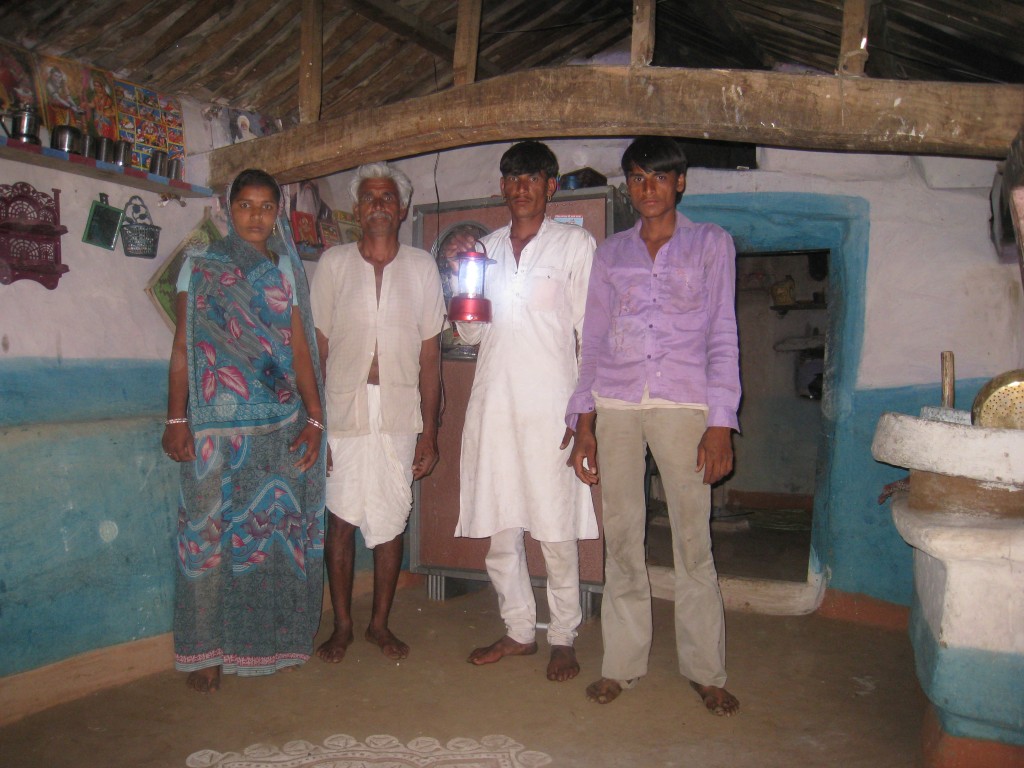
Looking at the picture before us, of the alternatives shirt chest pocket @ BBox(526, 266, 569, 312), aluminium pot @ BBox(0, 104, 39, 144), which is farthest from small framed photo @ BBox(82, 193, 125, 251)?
shirt chest pocket @ BBox(526, 266, 569, 312)

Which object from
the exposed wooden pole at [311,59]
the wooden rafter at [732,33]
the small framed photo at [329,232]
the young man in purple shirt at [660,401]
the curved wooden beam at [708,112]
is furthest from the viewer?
the small framed photo at [329,232]

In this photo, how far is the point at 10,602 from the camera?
2518 mm

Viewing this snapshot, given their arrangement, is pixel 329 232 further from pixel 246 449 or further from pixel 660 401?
pixel 660 401

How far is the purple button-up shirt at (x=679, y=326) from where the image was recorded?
8.11 ft

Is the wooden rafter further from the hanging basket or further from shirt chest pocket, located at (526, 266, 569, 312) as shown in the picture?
the hanging basket

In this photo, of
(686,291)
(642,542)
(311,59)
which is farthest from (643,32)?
(642,542)

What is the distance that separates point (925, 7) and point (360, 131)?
211 centimetres

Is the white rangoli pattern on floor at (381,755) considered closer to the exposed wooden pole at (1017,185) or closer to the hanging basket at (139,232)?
the hanging basket at (139,232)

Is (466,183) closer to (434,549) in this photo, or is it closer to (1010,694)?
(434,549)

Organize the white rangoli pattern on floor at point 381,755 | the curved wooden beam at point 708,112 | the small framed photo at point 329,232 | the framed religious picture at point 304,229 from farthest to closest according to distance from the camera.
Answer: the small framed photo at point 329,232, the framed religious picture at point 304,229, the curved wooden beam at point 708,112, the white rangoli pattern on floor at point 381,755

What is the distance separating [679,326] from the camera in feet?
8.21

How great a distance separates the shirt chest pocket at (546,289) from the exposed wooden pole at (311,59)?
3.97 feet

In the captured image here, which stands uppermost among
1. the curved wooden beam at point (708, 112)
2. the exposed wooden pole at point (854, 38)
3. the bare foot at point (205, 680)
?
the exposed wooden pole at point (854, 38)

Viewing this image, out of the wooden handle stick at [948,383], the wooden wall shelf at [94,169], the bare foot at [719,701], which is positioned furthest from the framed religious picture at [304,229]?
the wooden handle stick at [948,383]
